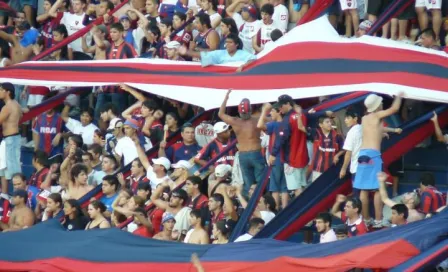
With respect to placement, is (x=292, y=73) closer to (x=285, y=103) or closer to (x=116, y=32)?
(x=285, y=103)

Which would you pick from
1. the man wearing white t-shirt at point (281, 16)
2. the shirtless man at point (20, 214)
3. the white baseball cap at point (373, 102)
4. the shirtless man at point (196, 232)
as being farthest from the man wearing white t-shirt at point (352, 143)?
the shirtless man at point (20, 214)

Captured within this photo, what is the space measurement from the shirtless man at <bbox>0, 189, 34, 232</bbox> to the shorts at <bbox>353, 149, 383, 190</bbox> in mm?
4589

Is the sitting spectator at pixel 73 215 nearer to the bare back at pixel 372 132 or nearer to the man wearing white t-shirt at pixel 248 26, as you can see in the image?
the man wearing white t-shirt at pixel 248 26

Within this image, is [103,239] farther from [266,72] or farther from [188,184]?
[266,72]

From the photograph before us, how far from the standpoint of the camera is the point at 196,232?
669 inches

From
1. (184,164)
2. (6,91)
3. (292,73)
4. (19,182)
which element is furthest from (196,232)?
(6,91)

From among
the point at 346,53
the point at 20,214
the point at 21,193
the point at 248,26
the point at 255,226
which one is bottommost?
the point at 20,214

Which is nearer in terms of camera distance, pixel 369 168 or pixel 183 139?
pixel 369 168

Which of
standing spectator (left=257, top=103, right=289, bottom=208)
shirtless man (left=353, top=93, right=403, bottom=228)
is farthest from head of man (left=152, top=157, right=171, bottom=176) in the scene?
shirtless man (left=353, top=93, right=403, bottom=228)

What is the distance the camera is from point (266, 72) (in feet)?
62.2

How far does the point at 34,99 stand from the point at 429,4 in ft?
19.7

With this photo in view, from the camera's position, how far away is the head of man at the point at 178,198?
17.6m

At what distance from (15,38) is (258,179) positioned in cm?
653

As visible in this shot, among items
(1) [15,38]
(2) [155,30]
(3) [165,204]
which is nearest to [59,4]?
(1) [15,38]
